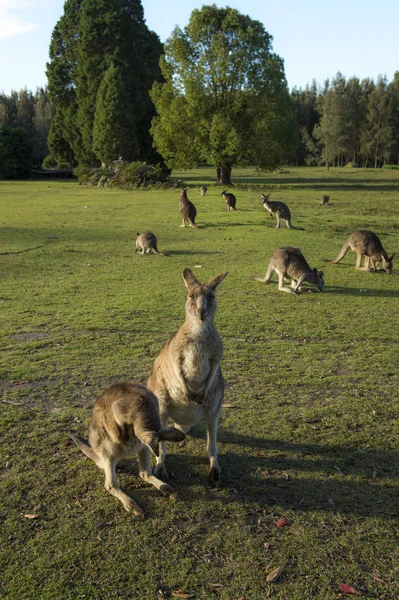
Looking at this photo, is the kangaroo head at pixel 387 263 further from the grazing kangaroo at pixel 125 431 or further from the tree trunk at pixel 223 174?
the tree trunk at pixel 223 174

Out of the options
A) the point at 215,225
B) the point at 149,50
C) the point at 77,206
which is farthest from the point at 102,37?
the point at 215,225

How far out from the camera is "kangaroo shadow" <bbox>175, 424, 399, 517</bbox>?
275cm

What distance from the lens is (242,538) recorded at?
2490mm

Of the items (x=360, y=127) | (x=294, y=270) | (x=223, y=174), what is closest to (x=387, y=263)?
(x=294, y=270)

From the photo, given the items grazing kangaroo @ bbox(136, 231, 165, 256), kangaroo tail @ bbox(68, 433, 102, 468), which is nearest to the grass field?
kangaroo tail @ bbox(68, 433, 102, 468)

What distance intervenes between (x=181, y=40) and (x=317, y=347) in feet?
73.1

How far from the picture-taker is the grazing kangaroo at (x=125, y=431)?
97.3 inches

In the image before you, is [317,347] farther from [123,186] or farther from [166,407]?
[123,186]

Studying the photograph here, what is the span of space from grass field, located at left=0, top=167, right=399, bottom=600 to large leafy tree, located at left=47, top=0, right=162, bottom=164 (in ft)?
83.6

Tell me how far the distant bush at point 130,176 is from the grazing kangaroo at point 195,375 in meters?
23.4

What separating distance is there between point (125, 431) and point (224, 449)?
884 mm

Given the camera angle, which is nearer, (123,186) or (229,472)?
(229,472)

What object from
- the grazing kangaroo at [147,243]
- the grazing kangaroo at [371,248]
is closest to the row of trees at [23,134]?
the grazing kangaroo at [147,243]

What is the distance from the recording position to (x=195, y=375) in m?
3.05
